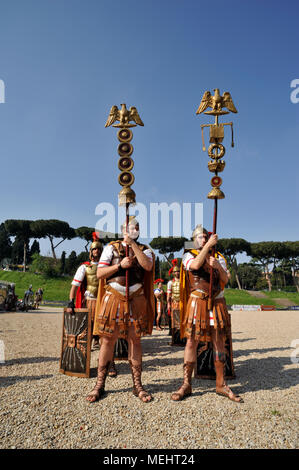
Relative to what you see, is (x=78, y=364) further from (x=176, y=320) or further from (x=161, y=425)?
(x=176, y=320)

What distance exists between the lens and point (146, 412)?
2955 mm

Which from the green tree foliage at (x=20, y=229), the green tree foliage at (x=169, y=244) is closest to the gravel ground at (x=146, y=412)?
the green tree foliage at (x=169, y=244)

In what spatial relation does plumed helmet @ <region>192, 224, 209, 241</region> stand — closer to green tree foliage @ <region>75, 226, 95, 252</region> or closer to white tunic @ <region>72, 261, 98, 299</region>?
white tunic @ <region>72, 261, 98, 299</region>

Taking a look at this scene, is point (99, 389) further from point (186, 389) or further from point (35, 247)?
point (35, 247)

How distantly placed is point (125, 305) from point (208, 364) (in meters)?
1.97

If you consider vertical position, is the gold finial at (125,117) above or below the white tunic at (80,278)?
above

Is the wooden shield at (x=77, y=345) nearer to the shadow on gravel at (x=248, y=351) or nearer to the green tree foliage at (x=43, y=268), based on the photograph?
the shadow on gravel at (x=248, y=351)

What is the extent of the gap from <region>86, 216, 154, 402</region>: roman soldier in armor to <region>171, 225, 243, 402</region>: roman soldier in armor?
52 centimetres

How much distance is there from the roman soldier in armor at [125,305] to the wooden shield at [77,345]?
77 cm

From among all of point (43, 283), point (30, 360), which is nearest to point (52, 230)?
point (43, 283)

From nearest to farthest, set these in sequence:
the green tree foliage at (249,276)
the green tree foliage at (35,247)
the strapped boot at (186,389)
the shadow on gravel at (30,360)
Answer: the strapped boot at (186,389) → the shadow on gravel at (30,360) → the green tree foliage at (35,247) → the green tree foliage at (249,276)

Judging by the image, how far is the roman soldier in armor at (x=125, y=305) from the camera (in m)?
3.41
